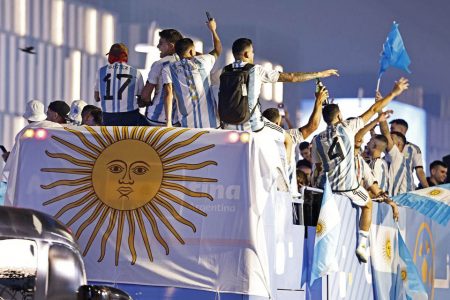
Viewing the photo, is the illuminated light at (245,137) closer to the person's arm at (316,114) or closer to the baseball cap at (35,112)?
the person's arm at (316,114)

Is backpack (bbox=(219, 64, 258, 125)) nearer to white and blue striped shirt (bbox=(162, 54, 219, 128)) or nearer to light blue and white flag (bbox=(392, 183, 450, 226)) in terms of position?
white and blue striped shirt (bbox=(162, 54, 219, 128))

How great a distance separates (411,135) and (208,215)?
77.8 feet

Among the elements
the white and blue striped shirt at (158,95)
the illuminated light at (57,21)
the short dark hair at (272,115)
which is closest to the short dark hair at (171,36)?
the white and blue striped shirt at (158,95)

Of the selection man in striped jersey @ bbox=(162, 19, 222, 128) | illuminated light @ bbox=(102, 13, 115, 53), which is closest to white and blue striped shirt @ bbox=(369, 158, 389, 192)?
man in striped jersey @ bbox=(162, 19, 222, 128)

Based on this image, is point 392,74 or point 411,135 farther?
point 392,74

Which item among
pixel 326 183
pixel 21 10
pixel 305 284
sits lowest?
pixel 305 284

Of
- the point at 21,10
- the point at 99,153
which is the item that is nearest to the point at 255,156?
the point at 99,153

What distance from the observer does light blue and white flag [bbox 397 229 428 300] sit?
15328 millimetres

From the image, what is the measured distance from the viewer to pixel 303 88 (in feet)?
125

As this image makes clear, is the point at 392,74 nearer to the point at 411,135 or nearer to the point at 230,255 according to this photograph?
the point at 411,135

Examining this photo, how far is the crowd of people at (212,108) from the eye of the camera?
1271 cm

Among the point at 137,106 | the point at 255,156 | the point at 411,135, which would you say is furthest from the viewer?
the point at 411,135

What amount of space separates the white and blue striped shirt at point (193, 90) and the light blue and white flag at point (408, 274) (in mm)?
3432

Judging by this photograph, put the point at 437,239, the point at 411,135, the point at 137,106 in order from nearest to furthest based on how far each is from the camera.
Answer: the point at 137,106 → the point at 437,239 → the point at 411,135
